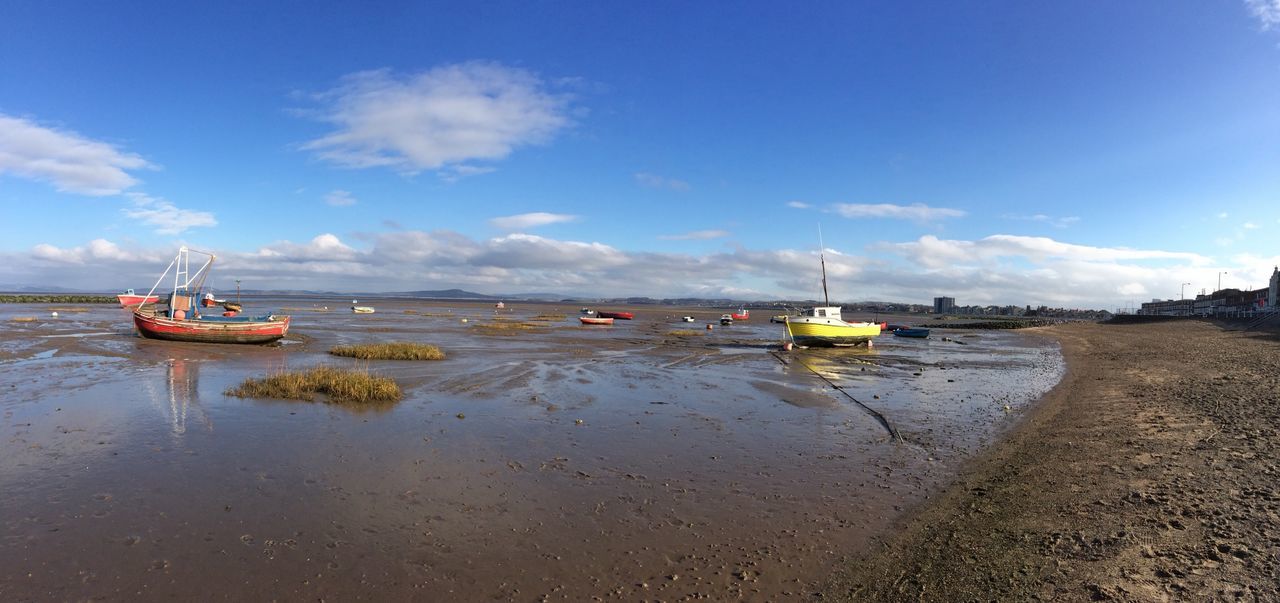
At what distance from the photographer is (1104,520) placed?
26.2ft

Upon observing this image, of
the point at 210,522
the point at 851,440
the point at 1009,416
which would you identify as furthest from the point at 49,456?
the point at 1009,416

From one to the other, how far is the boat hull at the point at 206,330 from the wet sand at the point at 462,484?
Result: 11.8m

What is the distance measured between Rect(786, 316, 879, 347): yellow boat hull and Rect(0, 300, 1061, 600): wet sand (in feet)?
58.4

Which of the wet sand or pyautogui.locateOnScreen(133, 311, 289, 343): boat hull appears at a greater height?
pyautogui.locateOnScreen(133, 311, 289, 343): boat hull

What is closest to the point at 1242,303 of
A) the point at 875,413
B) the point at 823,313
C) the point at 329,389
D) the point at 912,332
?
the point at 912,332

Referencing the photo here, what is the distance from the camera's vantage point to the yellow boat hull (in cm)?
3984

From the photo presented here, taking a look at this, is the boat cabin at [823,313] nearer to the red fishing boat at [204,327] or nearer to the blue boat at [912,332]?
the blue boat at [912,332]

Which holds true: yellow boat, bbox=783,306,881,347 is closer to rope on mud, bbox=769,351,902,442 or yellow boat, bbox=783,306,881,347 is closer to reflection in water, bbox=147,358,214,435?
rope on mud, bbox=769,351,902,442

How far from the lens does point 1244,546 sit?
22.7 ft

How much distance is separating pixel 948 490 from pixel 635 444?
594cm

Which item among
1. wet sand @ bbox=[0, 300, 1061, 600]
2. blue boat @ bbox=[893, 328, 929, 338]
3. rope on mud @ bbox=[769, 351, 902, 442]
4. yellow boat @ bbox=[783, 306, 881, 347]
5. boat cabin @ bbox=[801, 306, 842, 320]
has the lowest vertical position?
wet sand @ bbox=[0, 300, 1061, 600]

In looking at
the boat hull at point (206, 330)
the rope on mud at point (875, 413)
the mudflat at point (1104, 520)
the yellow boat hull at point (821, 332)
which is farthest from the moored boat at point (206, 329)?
the mudflat at point (1104, 520)

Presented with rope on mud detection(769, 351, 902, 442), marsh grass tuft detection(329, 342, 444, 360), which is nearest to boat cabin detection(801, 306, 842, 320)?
rope on mud detection(769, 351, 902, 442)

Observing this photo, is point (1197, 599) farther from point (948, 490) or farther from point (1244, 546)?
point (948, 490)
